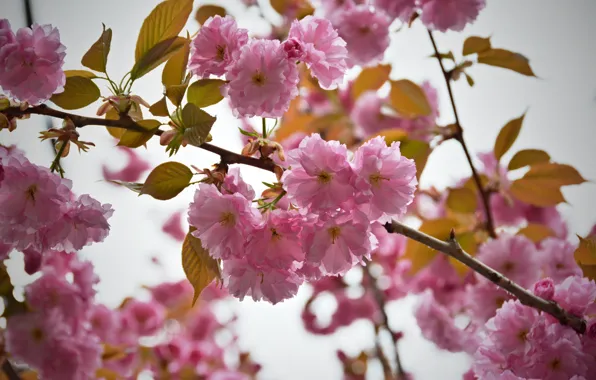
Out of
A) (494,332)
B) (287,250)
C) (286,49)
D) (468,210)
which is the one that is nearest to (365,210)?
(287,250)

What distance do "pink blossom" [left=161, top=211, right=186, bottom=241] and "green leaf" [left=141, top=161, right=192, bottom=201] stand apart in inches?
87.0

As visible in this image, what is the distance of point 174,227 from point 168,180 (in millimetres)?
2227

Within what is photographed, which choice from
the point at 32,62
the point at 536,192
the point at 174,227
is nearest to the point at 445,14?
the point at 536,192

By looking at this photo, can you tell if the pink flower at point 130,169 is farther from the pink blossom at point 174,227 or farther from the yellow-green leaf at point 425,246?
the yellow-green leaf at point 425,246

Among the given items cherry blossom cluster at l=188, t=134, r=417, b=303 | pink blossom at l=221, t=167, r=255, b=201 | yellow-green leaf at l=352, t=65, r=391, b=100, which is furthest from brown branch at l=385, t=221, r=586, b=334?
yellow-green leaf at l=352, t=65, r=391, b=100

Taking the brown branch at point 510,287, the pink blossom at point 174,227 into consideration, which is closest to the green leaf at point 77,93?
the brown branch at point 510,287

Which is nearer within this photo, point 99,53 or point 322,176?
point 322,176

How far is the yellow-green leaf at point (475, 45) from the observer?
3.49 ft

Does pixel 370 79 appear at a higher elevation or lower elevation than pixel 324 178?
higher

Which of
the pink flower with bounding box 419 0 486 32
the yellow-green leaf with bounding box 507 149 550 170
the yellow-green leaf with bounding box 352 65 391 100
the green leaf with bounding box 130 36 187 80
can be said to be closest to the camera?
the green leaf with bounding box 130 36 187 80

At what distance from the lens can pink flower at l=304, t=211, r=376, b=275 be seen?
0.61m

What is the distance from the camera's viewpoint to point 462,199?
1252 millimetres

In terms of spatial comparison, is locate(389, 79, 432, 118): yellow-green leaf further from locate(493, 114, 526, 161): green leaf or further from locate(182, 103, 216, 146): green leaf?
locate(182, 103, 216, 146): green leaf

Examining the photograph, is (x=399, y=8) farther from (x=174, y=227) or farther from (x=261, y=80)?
(x=174, y=227)
